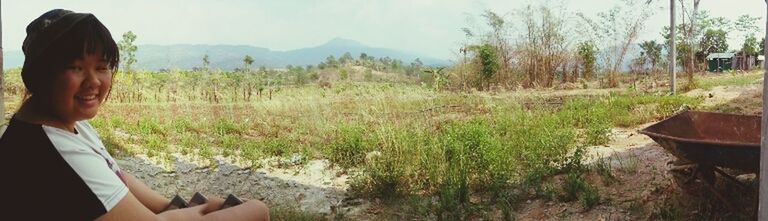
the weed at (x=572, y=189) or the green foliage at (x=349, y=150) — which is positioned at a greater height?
the green foliage at (x=349, y=150)

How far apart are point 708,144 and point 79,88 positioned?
297 cm

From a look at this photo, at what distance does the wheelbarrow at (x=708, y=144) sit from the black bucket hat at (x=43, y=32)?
118 inches

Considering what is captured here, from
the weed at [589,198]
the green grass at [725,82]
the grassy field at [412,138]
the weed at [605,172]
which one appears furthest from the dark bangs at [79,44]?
the green grass at [725,82]

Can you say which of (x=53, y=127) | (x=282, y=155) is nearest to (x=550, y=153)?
(x=282, y=155)

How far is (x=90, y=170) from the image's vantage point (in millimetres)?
1292

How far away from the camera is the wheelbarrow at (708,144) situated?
3.20 meters

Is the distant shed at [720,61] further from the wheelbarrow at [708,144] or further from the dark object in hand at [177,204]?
the dark object in hand at [177,204]

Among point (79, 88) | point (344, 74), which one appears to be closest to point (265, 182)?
point (79, 88)

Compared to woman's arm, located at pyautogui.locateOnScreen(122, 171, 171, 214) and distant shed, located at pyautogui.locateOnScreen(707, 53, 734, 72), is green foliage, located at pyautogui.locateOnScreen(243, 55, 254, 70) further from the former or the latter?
distant shed, located at pyautogui.locateOnScreen(707, 53, 734, 72)

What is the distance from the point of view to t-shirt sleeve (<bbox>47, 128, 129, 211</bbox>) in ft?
4.20

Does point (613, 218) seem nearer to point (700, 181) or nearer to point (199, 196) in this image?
point (700, 181)

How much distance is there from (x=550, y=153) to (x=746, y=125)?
1622mm

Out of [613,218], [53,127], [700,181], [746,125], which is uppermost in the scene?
[53,127]

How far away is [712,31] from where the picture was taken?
83.5 feet
